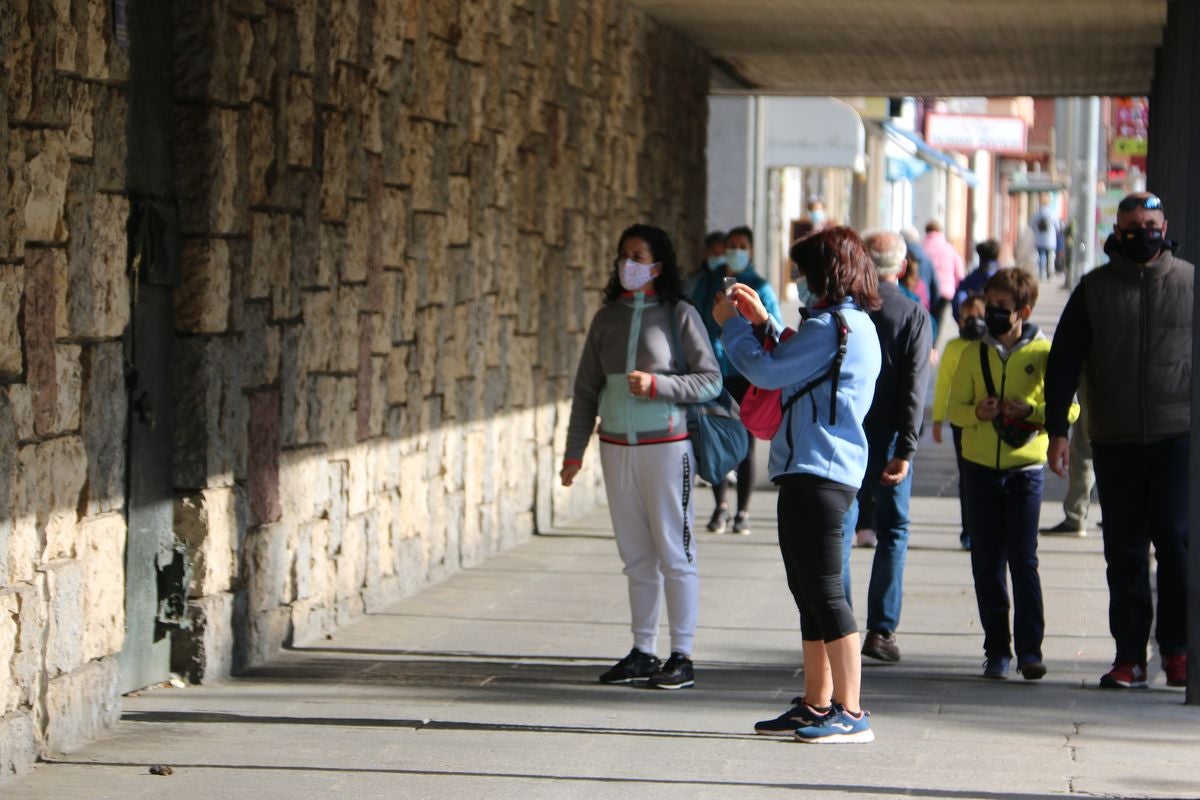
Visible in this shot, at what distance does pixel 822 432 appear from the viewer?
260 inches

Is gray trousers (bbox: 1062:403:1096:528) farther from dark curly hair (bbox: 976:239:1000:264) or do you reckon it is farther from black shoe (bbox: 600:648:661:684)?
black shoe (bbox: 600:648:661:684)

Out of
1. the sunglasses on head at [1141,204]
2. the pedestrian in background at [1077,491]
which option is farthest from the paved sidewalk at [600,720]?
the pedestrian in background at [1077,491]

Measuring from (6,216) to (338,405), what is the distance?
3.10 metres

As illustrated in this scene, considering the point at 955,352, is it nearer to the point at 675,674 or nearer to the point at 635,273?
the point at 635,273

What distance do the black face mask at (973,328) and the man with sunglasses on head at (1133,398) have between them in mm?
607

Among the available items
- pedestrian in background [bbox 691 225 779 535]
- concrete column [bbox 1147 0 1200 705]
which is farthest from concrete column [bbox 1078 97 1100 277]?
pedestrian in background [bbox 691 225 779 535]

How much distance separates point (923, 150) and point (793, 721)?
36.2m

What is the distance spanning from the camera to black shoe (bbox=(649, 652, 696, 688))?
7.69 meters

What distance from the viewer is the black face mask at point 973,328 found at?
8508 mm

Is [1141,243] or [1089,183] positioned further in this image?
[1089,183]

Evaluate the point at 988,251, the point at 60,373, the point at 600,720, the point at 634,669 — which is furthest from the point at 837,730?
the point at 988,251

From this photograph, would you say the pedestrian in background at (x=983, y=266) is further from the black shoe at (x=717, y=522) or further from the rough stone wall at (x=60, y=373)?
the rough stone wall at (x=60, y=373)

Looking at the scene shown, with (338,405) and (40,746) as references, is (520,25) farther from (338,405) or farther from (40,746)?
(40,746)

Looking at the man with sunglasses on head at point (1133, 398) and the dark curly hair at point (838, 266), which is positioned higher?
the dark curly hair at point (838, 266)
